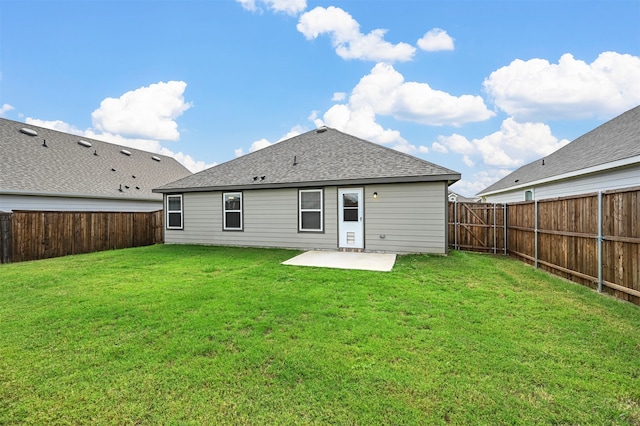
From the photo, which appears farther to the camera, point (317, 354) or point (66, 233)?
point (66, 233)

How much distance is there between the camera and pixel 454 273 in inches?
254

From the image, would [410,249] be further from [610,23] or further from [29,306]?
[610,23]

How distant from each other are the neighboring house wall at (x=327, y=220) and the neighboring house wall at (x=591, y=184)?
4.47 m

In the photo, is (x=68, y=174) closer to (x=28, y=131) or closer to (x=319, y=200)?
(x=28, y=131)

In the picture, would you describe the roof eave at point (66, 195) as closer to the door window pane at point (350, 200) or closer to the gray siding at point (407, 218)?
the door window pane at point (350, 200)

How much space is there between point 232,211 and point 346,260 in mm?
5163

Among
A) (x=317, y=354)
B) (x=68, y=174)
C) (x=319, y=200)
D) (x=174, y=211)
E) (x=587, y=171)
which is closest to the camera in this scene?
(x=317, y=354)

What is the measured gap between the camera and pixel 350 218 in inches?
374

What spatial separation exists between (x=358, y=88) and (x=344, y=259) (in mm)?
11274

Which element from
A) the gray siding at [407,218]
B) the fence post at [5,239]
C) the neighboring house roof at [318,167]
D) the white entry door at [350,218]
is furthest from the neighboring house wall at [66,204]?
the gray siding at [407,218]

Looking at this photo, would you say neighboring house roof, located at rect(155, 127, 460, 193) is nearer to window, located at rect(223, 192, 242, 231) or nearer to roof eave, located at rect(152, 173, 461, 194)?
roof eave, located at rect(152, 173, 461, 194)

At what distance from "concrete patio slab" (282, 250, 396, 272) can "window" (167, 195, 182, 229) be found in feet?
19.8

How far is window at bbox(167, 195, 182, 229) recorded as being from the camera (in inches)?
472

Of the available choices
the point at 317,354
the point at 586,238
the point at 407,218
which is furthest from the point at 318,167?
the point at 317,354
